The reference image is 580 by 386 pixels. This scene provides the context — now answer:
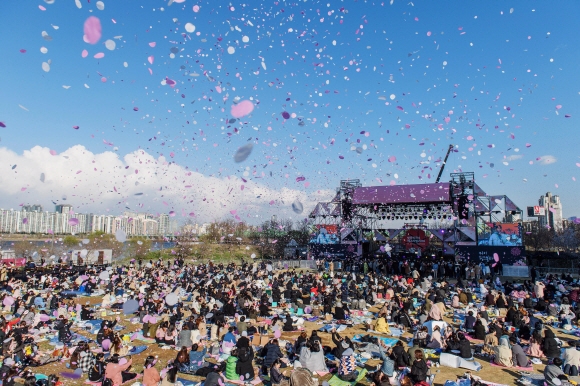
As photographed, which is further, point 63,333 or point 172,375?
point 63,333

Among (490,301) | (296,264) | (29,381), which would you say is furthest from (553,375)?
(296,264)

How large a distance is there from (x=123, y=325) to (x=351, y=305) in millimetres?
8499

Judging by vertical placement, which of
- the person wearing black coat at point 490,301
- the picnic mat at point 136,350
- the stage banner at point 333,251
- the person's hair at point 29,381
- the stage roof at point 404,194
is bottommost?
the picnic mat at point 136,350

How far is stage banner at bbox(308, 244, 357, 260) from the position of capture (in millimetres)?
30764

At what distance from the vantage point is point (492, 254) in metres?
25.1

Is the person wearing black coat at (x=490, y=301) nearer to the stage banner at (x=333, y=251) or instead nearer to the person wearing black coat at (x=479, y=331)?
the person wearing black coat at (x=479, y=331)

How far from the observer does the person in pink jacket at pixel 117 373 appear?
7.86 metres

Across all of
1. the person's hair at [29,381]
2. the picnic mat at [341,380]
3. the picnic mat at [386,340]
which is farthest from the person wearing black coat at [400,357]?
the person's hair at [29,381]

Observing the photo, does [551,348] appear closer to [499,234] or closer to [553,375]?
[553,375]

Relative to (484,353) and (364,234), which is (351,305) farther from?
(364,234)

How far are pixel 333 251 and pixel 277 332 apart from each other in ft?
68.5

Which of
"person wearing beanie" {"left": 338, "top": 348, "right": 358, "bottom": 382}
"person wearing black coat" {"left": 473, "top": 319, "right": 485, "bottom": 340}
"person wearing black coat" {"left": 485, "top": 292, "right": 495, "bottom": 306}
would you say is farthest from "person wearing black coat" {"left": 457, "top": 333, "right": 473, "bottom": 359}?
"person wearing black coat" {"left": 485, "top": 292, "right": 495, "bottom": 306}

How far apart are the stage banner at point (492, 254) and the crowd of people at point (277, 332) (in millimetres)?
5152

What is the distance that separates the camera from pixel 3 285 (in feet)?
61.8
